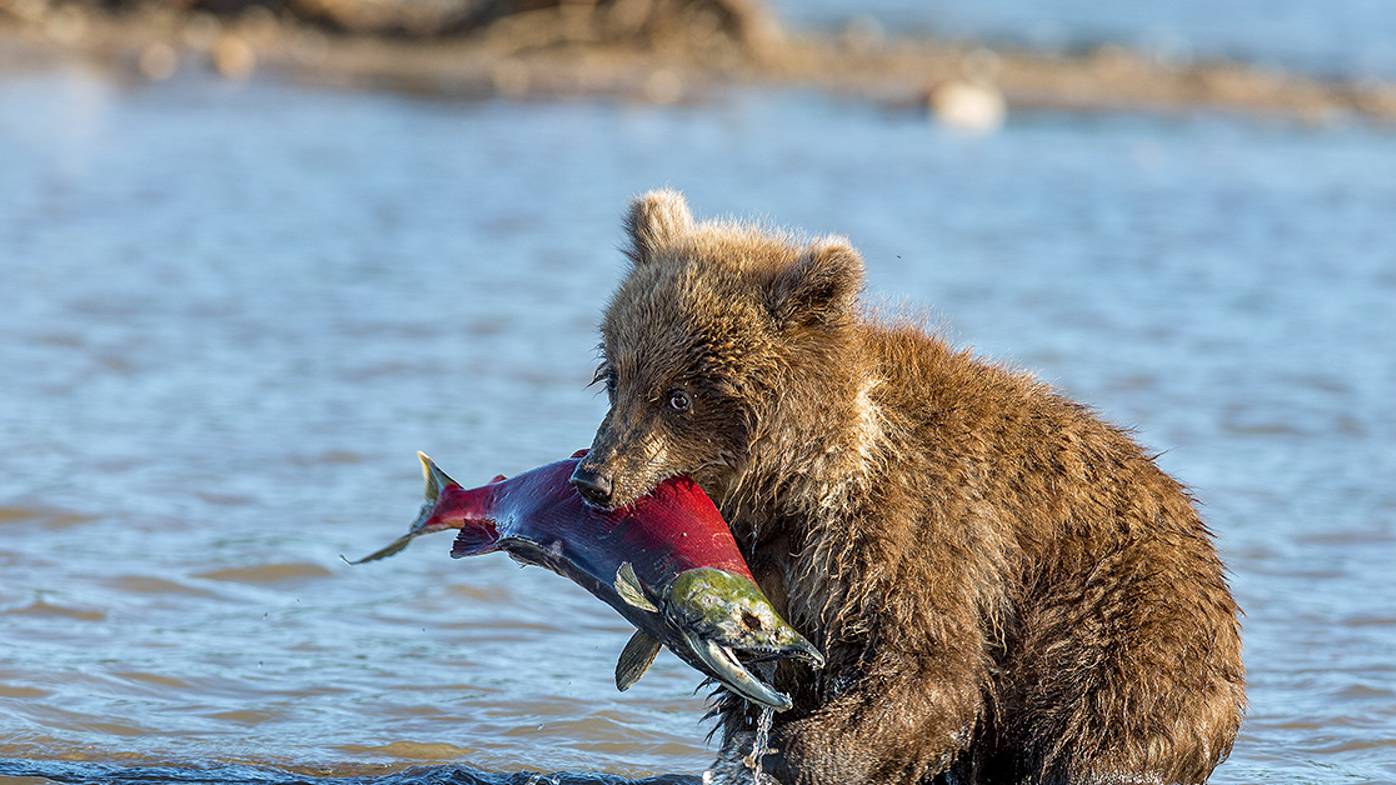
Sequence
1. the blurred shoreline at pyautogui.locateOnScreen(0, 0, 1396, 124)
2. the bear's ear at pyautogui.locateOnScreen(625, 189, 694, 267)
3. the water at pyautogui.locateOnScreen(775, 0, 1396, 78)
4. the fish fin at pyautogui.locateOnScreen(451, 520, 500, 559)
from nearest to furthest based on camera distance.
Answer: the fish fin at pyautogui.locateOnScreen(451, 520, 500, 559), the bear's ear at pyautogui.locateOnScreen(625, 189, 694, 267), the blurred shoreline at pyautogui.locateOnScreen(0, 0, 1396, 124), the water at pyautogui.locateOnScreen(775, 0, 1396, 78)

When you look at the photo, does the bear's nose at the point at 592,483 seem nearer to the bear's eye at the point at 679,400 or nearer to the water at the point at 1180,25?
the bear's eye at the point at 679,400

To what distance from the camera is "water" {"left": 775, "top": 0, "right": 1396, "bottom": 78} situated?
2795 cm

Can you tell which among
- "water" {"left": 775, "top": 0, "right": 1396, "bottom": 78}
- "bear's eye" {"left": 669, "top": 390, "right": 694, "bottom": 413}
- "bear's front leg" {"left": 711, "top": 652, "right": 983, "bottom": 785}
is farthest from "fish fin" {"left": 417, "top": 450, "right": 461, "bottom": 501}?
"water" {"left": 775, "top": 0, "right": 1396, "bottom": 78}

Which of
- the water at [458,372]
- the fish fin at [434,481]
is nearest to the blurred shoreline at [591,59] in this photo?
the water at [458,372]

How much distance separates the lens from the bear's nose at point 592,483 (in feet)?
16.2

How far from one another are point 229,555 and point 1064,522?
3805mm

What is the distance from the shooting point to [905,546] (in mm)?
5059

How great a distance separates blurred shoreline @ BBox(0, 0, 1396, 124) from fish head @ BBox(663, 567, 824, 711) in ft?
56.2

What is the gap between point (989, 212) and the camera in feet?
51.5

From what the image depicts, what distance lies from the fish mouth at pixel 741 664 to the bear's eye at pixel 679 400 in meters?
0.63

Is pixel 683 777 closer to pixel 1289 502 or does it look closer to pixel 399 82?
pixel 1289 502

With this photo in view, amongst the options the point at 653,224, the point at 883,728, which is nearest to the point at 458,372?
the point at 653,224

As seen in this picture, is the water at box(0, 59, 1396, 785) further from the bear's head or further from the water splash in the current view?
the water splash

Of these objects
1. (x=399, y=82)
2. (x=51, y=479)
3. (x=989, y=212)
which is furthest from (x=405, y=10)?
(x=51, y=479)
